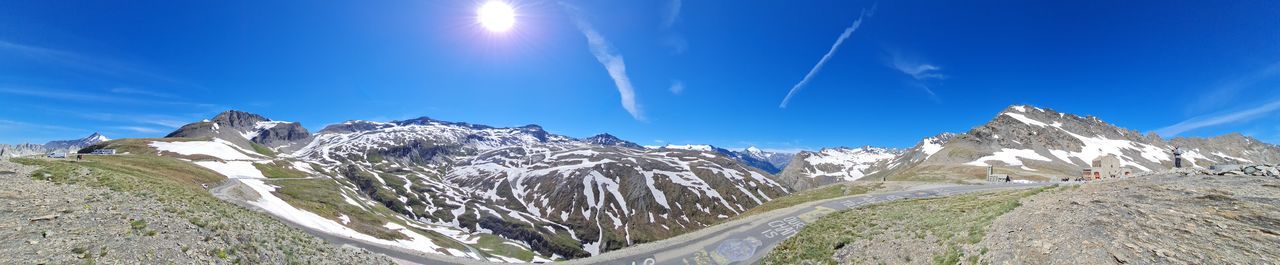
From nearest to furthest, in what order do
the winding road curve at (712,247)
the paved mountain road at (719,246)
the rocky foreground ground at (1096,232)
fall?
1. the rocky foreground ground at (1096,232)
2. the paved mountain road at (719,246)
3. the winding road curve at (712,247)

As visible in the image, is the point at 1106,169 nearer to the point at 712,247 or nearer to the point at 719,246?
the point at 719,246

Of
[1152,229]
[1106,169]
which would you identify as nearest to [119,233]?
[1152,229]

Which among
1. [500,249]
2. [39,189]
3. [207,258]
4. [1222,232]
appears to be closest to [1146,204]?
[1222,232]

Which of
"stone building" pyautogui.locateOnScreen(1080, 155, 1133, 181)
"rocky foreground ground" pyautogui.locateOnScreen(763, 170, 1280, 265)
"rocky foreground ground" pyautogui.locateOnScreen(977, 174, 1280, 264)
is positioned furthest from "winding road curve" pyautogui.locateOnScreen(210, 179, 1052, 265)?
"stone building" pyautogui.locateOnScreen(1080, 155, 1133, 181)

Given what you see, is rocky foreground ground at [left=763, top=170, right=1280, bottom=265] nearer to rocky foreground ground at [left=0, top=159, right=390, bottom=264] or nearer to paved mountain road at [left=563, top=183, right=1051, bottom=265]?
paved mountain road at [left=563, top=183, right=1051, bottom=265]

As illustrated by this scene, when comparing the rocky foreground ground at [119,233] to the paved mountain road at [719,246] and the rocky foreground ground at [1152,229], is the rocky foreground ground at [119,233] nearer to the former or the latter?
the paved mountain road at [719,246]

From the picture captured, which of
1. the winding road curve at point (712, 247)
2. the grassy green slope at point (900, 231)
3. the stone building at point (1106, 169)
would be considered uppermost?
the stone building at point (1106, 169)

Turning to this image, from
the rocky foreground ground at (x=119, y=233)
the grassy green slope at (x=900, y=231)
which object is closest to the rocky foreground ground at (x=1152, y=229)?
the grassy green slope at (x=900, y=231)

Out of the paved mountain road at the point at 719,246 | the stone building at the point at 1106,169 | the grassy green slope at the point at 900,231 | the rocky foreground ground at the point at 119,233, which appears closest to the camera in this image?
the rocky foreground ground at the point at 119,233
